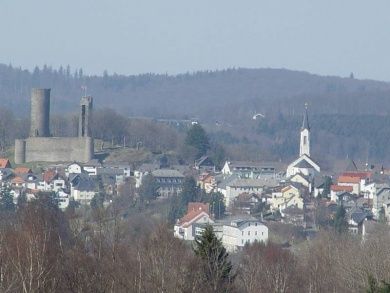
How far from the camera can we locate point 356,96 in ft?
491

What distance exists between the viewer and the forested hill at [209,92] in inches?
5689

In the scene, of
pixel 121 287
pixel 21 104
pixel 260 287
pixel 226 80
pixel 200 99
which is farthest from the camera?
pixel 226 80

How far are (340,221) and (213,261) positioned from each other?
26.6m

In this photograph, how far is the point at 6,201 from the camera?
169ft

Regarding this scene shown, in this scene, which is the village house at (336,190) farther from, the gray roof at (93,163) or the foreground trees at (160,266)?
the foreground trees at (160,266)

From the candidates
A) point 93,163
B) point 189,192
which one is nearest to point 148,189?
point 189,192

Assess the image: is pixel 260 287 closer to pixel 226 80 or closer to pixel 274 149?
pixel 274 149

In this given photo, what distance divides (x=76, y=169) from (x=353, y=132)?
5907cm

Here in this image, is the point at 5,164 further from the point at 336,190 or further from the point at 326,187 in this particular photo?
the point at 336,190

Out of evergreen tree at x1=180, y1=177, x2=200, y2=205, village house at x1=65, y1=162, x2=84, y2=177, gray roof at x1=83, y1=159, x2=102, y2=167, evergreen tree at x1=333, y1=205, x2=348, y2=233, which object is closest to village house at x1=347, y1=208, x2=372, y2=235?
evergreen tree at x1=333, y1=205, x2=348, y2=233

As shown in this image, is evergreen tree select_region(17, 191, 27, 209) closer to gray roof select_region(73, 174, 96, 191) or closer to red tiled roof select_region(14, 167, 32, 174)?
gray roof select_region(73, 174, 96, 191)

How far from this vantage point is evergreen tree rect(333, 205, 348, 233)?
47.6 m

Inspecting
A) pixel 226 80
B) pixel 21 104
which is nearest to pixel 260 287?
pixel 21 104

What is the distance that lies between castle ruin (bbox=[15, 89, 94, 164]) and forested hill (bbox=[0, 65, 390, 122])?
2444 inches
